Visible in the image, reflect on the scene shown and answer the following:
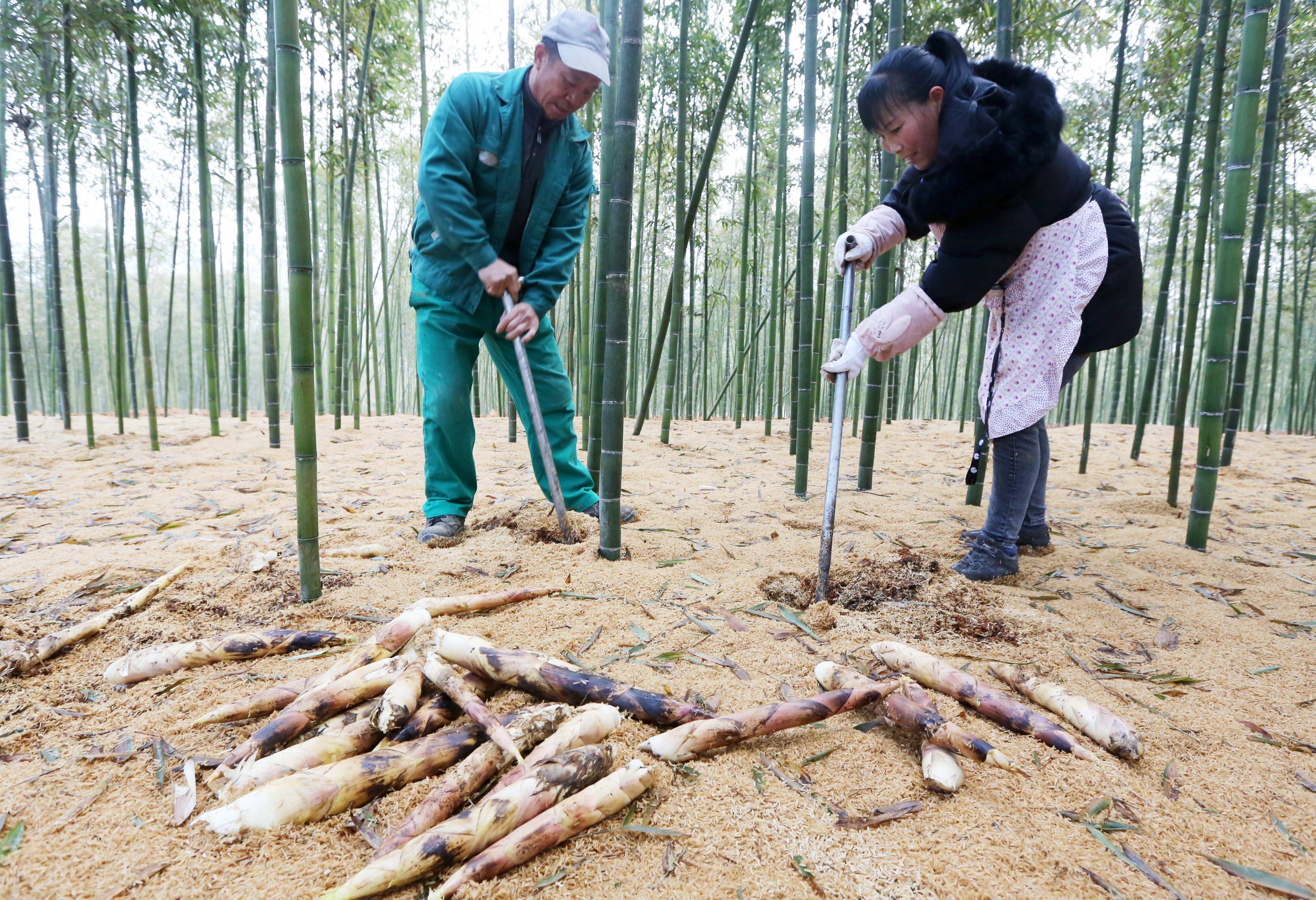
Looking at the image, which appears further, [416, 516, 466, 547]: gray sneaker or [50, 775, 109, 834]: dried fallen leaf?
[416, 516, 466, 547]: gray sneaker

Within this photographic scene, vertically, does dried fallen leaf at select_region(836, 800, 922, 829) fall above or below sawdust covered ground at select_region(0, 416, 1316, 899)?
below

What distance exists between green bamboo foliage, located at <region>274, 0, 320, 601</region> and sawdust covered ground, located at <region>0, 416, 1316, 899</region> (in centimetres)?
33

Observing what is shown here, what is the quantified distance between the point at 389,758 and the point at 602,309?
1.82m

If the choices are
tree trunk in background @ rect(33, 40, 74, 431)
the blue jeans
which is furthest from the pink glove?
tree trunk in background @ rect(33, 40, 74, 431)

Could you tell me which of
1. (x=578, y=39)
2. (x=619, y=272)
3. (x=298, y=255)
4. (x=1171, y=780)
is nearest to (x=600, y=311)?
(x=619, y=272)

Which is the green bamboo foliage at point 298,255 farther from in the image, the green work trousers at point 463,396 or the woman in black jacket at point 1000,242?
the woman in black jacket at point 1000,242

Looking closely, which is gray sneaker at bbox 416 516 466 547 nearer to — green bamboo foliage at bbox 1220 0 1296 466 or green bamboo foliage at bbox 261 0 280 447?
green bamboo foliage at bbox 261 0 280 447

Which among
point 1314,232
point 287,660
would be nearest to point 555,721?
point 287,660

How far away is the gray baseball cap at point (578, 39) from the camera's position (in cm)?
177

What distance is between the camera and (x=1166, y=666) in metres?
1.31

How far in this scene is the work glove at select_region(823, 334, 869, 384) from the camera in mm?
1592

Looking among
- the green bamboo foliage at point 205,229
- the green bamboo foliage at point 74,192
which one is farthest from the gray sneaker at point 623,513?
the green bamboo foliage at point 74,192

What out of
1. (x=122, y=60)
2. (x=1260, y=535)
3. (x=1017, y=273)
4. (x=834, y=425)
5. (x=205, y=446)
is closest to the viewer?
(x=834, y=425)

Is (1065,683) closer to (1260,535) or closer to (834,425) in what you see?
(834,425)
